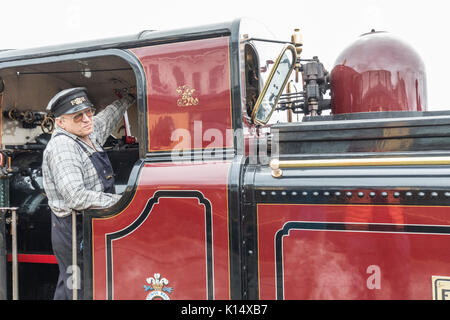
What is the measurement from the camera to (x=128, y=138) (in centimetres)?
312

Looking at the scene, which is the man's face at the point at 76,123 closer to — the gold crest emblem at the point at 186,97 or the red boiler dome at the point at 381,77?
the gold crest emblem at the point at 186,97

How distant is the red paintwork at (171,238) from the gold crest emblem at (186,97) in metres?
0.32

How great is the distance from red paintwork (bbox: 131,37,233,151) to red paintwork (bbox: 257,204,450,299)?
492mm

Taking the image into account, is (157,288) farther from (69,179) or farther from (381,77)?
(381,77)

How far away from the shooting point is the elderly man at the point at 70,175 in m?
2.00

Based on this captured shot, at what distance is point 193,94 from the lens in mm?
1929

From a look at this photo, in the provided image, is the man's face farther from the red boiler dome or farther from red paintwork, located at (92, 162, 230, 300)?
the red boiler dome

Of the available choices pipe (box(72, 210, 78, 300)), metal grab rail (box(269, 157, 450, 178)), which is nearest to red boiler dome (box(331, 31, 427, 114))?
metal grab rail (box(269, 157, 450, 178))

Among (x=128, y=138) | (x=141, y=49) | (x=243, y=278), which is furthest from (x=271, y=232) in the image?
(x=128, y=138)

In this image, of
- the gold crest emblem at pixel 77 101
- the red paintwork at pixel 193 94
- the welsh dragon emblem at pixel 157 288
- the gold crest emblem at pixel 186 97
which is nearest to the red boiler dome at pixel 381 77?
the red paintwork at pixel 193 94

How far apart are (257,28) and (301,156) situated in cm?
95

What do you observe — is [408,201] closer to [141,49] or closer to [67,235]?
[141,49]

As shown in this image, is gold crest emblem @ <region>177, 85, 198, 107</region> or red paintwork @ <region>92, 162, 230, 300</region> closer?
red paintwork @ <region>92, 162, 230, 300</region>

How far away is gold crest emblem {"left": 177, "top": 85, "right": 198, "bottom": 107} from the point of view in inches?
76.0
